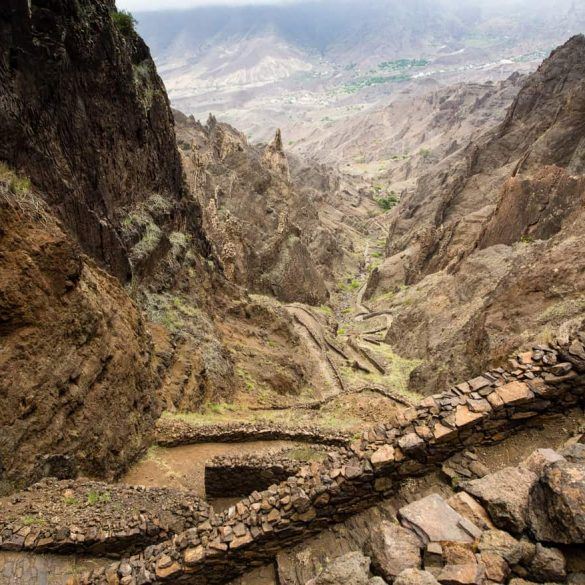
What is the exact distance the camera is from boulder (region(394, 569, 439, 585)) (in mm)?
A: 4566

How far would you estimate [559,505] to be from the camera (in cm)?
477

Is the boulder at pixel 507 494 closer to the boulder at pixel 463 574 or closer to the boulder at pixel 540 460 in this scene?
the boulder at pixel 540 460

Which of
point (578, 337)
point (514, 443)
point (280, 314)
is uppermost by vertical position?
point (578, 337)

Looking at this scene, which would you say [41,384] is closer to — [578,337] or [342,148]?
[578,337]

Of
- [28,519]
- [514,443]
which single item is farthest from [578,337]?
[28,519]

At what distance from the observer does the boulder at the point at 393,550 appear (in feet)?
17.1

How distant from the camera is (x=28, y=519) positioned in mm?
7961

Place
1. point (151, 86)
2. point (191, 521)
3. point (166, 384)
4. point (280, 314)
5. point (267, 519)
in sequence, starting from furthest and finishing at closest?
point (280, 314), point (151, 86), point (166, 384), point (191, 521), point (267, 519)

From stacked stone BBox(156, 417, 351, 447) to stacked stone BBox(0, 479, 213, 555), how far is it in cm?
361

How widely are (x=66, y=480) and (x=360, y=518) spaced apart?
6.16 m

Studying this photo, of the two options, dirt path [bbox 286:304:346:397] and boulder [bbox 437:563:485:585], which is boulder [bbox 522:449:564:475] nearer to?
boulder [bbox 437:563:485:585]

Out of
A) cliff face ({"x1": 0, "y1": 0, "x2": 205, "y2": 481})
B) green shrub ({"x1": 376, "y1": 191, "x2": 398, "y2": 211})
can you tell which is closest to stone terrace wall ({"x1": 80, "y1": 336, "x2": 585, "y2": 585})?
cliff face ({"x1": 0, "y1": 0, "x2": 205, "y2": 481})

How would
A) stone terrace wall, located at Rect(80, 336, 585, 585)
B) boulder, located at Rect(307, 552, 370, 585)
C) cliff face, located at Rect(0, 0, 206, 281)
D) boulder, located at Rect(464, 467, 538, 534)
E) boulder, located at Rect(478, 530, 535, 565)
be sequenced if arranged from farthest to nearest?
cliff face, located at Rect(0, 0, 206, 281) < stone terrace wall, located at Rect(80, 336, 585, 585) < boulder, located at Rect(464, 467, 538, 534) < boulder, located at Rect(307, 552, 370, 585) < boulder, located at Rect(478, 530, 535, 565)

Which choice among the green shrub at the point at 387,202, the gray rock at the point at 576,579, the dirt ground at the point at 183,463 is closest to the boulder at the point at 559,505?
the gray rock at the point at 576,579
